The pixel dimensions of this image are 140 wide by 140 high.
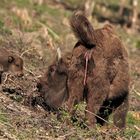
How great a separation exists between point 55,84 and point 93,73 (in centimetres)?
110

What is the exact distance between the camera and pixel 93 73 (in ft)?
33.4

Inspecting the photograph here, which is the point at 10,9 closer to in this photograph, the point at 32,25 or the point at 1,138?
the point at 32,25

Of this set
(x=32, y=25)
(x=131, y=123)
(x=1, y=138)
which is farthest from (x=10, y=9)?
(x=1, y=138)

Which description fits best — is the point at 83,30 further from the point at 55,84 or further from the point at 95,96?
the point at 55,84

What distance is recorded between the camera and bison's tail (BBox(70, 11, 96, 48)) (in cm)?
1027

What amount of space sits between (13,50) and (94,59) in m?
5.60

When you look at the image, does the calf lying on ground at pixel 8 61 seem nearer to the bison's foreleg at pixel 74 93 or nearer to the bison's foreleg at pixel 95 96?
the bison's foreleg at pixel 74 93

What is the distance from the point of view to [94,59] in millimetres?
10211

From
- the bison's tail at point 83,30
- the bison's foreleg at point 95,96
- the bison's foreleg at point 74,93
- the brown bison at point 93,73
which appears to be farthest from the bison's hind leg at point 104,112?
the bison's tail at point 83,30

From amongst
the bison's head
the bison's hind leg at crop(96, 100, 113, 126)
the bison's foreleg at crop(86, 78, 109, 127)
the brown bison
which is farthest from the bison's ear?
the bison's foreleg at crop(86, 78, 109, 127)

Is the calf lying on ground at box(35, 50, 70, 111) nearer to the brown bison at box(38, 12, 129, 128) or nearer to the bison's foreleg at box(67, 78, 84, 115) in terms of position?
the brown bison at box(38, 12, 129, 128)

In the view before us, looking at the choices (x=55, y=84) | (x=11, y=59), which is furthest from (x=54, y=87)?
(x=11, y=59)

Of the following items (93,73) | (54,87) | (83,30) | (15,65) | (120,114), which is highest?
(83,30)

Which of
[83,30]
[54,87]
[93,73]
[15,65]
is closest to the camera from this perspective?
[93,73]
